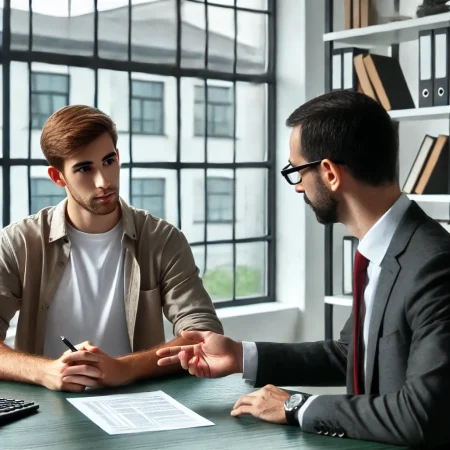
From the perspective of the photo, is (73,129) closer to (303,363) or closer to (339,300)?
(303,363)

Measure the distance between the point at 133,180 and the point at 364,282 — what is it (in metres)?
2.09

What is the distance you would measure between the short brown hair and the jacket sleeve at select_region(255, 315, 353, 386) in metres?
0.91

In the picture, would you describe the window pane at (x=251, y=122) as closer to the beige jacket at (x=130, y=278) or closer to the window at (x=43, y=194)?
the window at (x=43, y=194)

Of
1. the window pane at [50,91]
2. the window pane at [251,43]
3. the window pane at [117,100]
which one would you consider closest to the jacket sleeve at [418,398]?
the window pane at [50,91]

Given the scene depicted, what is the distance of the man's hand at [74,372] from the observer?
200 cm

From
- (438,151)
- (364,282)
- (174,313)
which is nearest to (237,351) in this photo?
(364,282)

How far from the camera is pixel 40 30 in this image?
3.42 meters

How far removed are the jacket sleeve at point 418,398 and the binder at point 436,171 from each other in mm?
1902

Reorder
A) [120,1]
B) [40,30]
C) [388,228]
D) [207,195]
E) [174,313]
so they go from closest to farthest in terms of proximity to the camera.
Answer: [388,228]
[174,313]
[40,30]
[120,1]
[207,195]

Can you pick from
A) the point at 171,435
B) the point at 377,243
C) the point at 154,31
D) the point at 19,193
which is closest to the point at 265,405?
the point at 171,435

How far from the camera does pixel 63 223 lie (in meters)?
2.58

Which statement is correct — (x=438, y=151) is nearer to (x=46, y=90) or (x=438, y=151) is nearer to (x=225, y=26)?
(x=225, y=26)

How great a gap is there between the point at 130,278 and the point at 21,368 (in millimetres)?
556

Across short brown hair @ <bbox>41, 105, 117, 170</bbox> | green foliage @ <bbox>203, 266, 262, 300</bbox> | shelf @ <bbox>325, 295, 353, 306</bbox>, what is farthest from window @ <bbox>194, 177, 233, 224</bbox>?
short brown hair @ <bbox>41, 105, 117, 170</bbox>
